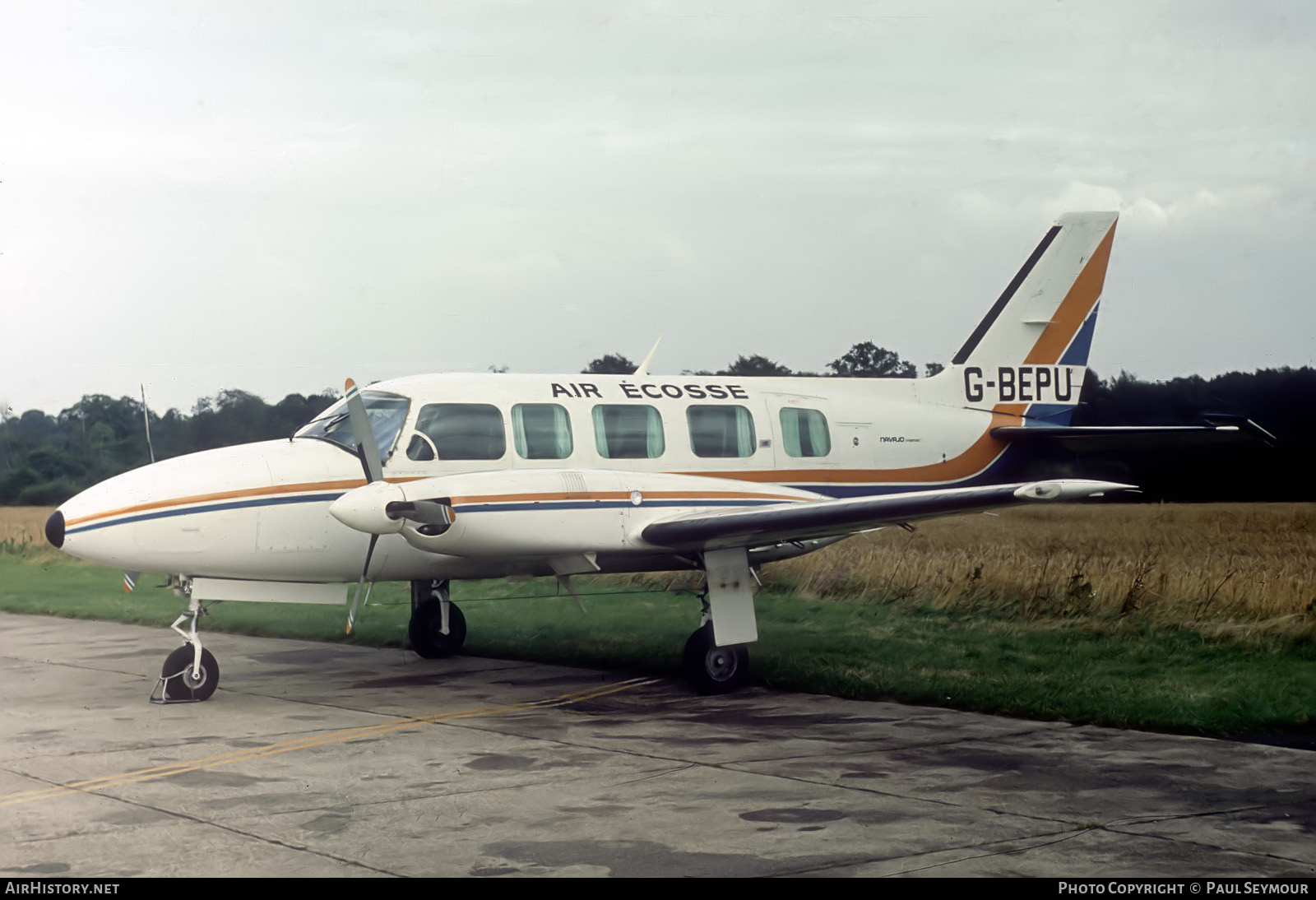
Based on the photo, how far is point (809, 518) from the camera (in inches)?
438

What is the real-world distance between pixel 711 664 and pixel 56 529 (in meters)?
6.06

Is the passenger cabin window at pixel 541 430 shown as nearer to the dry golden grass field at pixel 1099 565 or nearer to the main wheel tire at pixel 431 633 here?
the main wheel tire at pixel 431 633

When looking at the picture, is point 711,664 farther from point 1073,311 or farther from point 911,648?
point 1073,311

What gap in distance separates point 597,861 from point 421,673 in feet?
25.6

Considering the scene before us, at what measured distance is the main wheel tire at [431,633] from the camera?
577 inches

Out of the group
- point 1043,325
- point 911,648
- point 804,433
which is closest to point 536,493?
point 804,433

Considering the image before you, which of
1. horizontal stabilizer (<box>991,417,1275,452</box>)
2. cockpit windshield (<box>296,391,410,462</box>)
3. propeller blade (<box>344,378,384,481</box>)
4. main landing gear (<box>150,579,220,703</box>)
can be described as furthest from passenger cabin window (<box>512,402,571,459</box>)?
horizontal stabilizer (<box>991,417,1275,452</box>)

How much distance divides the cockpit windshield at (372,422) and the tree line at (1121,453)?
20.0ft

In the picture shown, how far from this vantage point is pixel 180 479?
1113cm

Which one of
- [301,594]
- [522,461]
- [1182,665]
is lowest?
[1182,665]

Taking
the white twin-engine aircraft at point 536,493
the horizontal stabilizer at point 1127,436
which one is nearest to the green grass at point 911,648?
the white twin-engine aircraft at point 536,493

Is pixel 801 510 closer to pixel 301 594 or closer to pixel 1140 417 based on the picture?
pixel 301 594

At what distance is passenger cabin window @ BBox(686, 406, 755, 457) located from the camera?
13227 mm

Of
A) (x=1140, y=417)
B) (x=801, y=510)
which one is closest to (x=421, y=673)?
(x=801, y=510)
